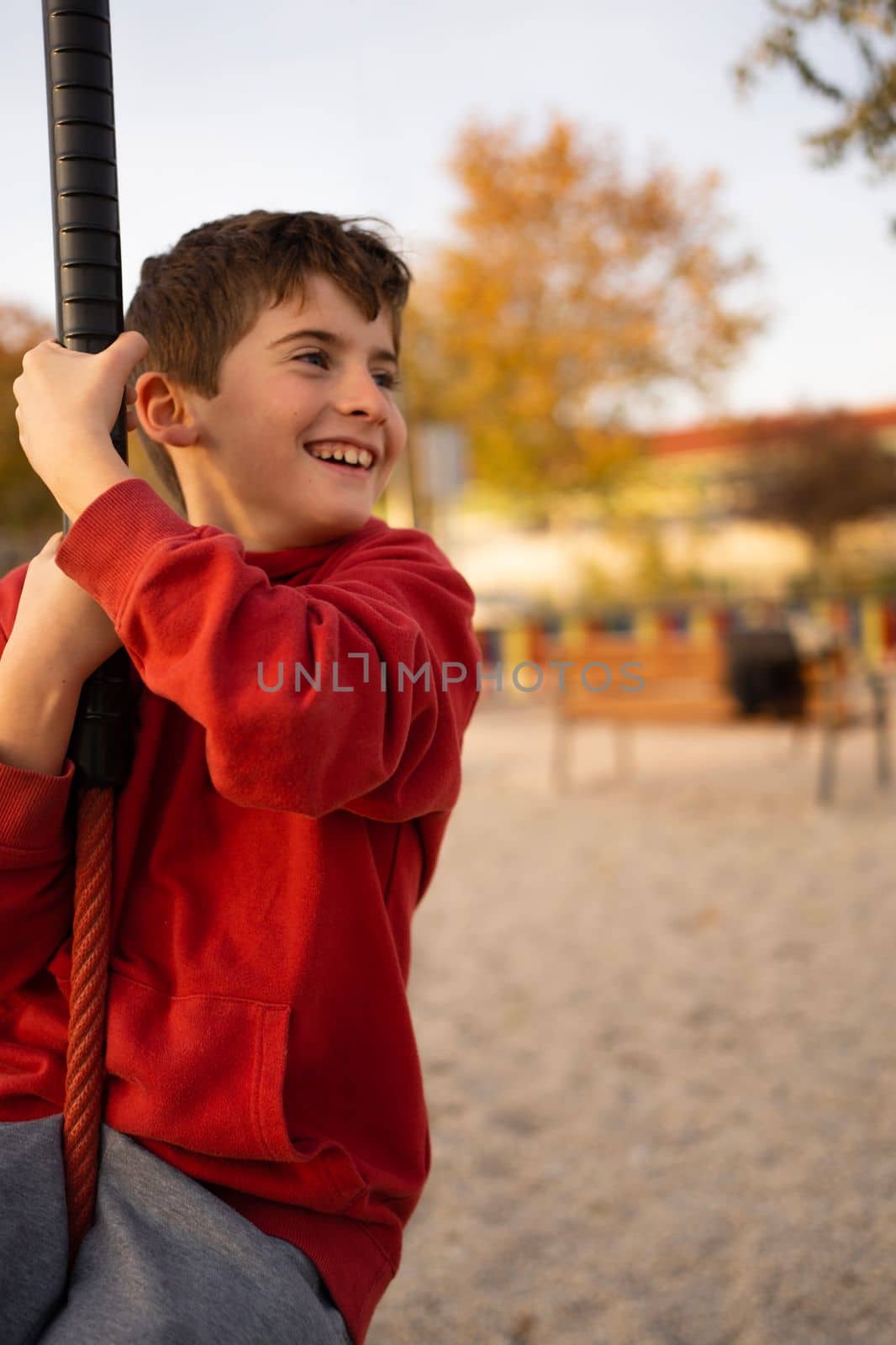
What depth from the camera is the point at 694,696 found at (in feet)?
25.1

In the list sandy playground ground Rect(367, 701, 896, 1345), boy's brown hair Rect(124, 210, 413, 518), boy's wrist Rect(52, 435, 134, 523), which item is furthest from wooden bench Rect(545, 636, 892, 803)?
boy's wrist Rect(52, 435, 134, 523)

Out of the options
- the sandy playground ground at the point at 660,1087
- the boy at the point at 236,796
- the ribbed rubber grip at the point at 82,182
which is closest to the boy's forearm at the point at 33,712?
the boy at the point at 236,796

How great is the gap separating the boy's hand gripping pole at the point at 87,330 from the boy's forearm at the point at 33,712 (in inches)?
0.7

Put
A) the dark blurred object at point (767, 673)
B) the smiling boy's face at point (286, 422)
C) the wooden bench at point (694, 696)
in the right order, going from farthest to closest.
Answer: the dark blurred object at point (767, 673) → the wooden bench at point (694, 696) → the smiling boy's face at point (286, 422)

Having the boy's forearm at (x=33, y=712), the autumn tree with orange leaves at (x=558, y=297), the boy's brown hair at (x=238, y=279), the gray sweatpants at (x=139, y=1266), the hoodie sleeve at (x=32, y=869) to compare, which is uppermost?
the autumn tree with orange leaves at (x=558, y=297)

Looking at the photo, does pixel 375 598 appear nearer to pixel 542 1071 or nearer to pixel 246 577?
pixel 246 577

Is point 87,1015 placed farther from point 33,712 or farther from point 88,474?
point 88,474

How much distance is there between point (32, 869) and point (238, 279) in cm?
65

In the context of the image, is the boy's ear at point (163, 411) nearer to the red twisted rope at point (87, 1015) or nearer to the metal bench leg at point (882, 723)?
the red twisted rope at point (87, 1015)

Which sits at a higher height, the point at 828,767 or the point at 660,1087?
the point at 828,767

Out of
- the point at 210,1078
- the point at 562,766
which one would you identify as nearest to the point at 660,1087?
the point at 210,1078

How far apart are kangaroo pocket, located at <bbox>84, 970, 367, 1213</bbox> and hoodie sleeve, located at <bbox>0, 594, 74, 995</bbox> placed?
0.12 metres

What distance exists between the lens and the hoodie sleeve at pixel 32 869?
116 centimetres

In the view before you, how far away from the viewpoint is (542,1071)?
3.55 meters
